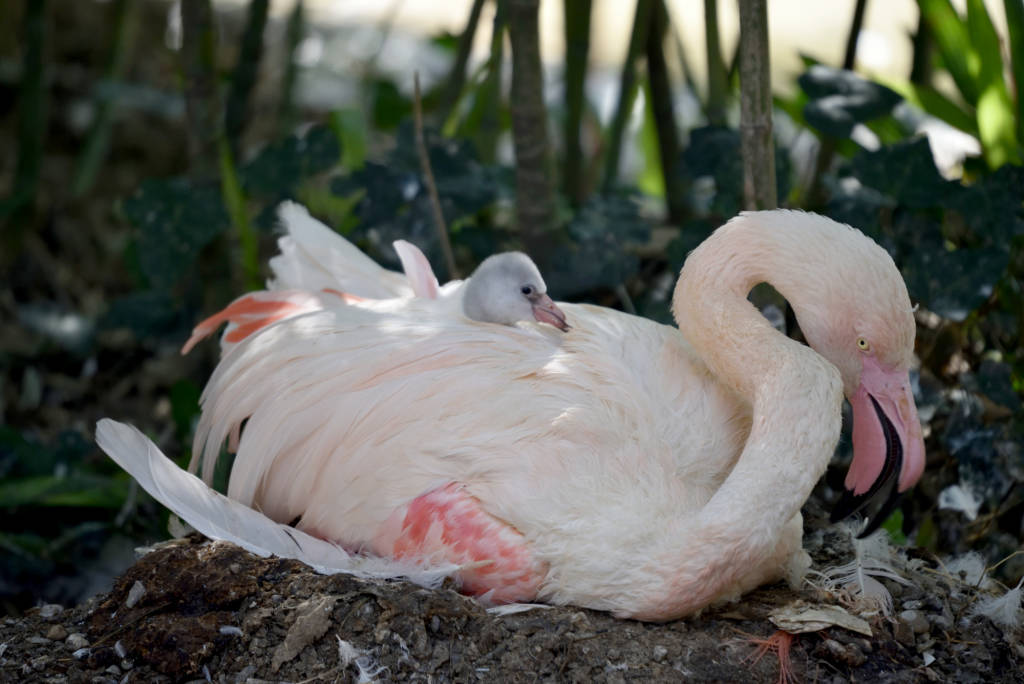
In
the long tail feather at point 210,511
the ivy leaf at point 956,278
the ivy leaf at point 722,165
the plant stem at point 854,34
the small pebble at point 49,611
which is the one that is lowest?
the small pebble at point 49,611

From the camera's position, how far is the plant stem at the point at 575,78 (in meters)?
4.26

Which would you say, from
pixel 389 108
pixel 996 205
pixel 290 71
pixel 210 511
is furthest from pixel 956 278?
pixel 389 108

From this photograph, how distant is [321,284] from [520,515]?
1.16m

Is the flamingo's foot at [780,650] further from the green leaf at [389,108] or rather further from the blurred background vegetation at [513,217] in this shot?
the green leaf at [389,108]

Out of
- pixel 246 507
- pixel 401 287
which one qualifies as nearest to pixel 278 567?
pixel 246 507

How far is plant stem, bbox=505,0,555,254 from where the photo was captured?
12.1ft

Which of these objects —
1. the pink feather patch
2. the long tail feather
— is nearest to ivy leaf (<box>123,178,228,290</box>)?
the long tail feather

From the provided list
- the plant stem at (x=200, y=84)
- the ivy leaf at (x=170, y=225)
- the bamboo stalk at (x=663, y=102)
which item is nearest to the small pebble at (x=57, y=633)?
the ivy leaf at (x=170, y=225)

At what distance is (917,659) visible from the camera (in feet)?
8.45

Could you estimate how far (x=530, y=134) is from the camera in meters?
3.86

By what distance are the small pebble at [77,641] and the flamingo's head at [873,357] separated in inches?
71.7

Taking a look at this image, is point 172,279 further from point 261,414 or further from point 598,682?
point 598,682

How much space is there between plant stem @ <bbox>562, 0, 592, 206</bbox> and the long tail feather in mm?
2308

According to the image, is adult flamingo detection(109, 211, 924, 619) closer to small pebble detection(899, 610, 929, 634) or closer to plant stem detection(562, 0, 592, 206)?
small pebble detection(899, 610, 929, 634)
